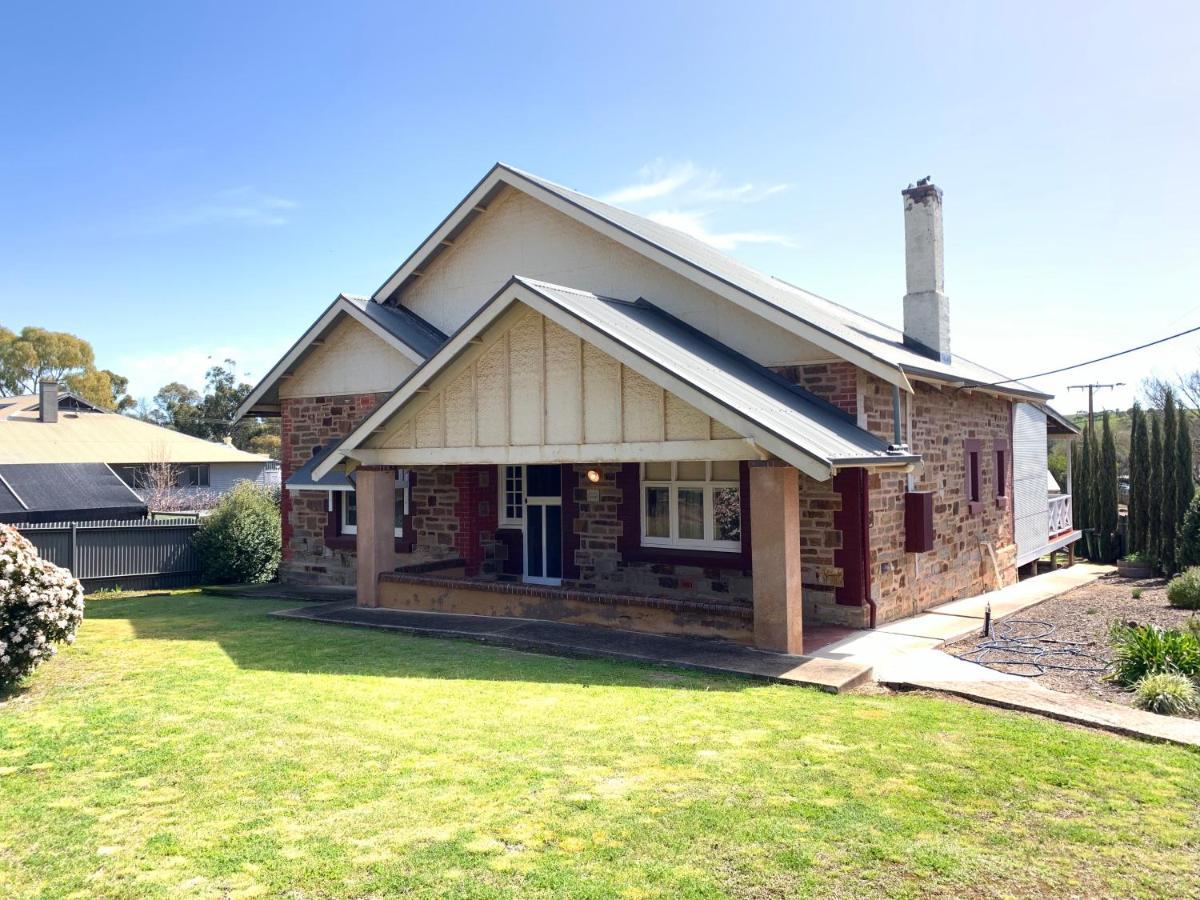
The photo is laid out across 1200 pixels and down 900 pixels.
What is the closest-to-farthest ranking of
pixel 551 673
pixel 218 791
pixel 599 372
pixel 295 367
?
pixel 218 791, pixel 551 673, pixel 599 372, pixel 295 367

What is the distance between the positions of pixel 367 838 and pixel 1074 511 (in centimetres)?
2874

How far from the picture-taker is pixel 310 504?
18.5 m

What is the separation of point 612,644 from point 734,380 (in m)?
3.64

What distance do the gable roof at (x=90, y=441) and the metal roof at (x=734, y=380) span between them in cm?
3183

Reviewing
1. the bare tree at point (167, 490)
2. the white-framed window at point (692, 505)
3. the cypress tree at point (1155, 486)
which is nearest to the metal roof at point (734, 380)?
the white-framed window at point (692, 505)

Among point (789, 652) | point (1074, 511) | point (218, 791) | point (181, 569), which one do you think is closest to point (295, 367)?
point (181, 569)

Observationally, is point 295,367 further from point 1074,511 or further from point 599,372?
point 1074,511

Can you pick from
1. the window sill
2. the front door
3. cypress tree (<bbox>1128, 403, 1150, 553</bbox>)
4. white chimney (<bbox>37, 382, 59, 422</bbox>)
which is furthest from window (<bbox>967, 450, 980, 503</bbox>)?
white chimney (<bbox>37, 382, 59, 422</bbox>)

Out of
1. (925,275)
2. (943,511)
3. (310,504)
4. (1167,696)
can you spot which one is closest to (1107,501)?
(925,275)

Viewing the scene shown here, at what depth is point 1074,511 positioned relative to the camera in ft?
93.3

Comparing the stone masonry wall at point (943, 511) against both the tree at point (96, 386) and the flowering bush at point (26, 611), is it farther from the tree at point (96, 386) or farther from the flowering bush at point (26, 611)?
the tree at point (96, 386)

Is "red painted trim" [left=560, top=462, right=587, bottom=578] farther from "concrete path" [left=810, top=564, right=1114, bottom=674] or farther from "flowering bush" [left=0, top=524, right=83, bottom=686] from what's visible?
"flowering bush" [left=0, top=524, right=83, bottom=686]

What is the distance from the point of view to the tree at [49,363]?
228 feet

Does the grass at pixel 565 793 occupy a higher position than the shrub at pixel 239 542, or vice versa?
the shrub at pixel 239 542
